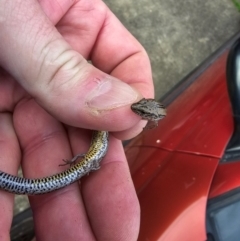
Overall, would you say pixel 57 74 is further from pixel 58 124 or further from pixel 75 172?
pixel 75 172

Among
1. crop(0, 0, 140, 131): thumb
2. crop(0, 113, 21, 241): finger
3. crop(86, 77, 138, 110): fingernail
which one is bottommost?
crop(0, 113, 21, 241): finger

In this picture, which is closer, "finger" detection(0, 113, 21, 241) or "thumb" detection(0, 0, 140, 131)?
"thumb" detection(0, 0, 140, 131)

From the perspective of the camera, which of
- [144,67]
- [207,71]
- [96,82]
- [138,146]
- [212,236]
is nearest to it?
[96,82]

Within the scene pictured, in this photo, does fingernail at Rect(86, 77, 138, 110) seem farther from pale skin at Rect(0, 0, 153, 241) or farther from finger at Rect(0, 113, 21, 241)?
finger at Rect(0, 113, 21, 241)

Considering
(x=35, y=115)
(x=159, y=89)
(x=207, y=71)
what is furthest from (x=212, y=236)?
(x=159, y=89)

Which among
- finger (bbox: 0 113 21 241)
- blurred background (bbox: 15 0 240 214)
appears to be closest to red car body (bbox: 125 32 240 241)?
finger (bbox: 0 113 21 241)

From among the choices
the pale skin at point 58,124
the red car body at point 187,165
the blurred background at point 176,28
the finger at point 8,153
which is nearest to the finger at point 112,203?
the pale skin at point 58,124

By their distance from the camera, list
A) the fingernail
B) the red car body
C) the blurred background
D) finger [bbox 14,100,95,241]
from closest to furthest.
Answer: the fingernail < finger [bbox 14,100,95,241] < the red car body < the blurred background

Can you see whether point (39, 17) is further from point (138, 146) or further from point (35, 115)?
point (138, 146)
